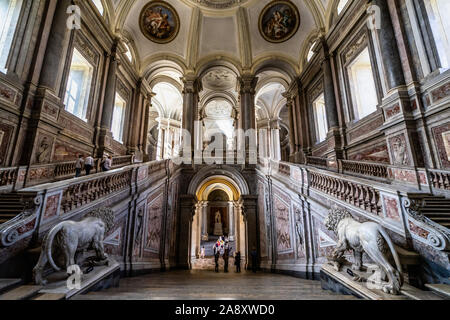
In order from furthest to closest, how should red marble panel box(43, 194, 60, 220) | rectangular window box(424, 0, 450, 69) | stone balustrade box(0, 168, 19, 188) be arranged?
rectangular window box(424, 0, 450, 69) < stone balustrade box(0, 168, 19, 188) < red marble panel box(43, 194, 60, 220)

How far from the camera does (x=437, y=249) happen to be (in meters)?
2.58

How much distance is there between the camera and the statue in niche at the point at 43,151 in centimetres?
616

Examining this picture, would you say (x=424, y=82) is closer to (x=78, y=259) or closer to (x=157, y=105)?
(x=78, y=259)

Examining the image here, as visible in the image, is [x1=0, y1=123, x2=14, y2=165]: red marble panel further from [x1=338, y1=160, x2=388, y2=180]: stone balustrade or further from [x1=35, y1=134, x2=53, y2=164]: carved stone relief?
[x1=338, y1=160, x2=388, y2=180]: stone balustrade

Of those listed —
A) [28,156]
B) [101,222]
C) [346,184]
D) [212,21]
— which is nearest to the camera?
[101,222]

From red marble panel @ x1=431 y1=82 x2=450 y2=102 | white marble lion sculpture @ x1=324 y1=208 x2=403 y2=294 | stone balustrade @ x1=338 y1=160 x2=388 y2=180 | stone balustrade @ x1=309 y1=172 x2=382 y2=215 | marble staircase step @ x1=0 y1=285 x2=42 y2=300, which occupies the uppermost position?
red marble panel @ x1=431 y1=82 x2=450 y2=102

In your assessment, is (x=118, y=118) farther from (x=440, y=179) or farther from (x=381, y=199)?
(x=440, y=179)

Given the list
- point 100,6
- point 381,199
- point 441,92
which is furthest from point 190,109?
point 381,199

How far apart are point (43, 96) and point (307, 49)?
12514 millimetres

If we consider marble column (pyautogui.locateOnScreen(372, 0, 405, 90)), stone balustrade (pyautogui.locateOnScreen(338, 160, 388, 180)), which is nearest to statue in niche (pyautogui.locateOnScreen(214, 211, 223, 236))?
stone balustrade (pyautogui.locateOnScreen(338, 160, 388, 180))

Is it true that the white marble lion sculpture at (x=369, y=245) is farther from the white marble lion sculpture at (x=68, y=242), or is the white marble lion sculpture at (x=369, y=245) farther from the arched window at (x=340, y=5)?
the arched window at (x=340, y=5)

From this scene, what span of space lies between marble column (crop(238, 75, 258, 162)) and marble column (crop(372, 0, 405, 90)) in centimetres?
621

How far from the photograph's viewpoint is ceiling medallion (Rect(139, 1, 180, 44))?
11892mm

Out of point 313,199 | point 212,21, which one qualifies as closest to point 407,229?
point 313,199
